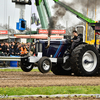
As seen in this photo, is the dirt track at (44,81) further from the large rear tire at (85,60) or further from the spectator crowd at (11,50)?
the spectator crowd at (11,50)

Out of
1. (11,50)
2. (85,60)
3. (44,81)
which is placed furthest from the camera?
(11,50)

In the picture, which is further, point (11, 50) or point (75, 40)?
point (11, 50)

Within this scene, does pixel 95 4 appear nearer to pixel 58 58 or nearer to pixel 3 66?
pixel 58 58

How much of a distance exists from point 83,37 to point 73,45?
0.84 meters

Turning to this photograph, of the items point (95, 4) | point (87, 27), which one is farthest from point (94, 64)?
point (95, 4)

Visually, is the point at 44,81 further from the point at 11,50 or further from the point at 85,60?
the point at 11,50

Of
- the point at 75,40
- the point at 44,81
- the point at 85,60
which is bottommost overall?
the point at 44,81

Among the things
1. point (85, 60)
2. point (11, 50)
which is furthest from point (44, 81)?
point (11, 50)

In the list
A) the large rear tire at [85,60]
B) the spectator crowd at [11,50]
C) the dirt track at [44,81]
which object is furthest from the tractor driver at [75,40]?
the spectator crowd at [11,50]

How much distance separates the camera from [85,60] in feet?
40.5

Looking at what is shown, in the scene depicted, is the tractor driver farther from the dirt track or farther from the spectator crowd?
the spectator crowd

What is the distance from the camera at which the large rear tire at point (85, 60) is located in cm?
1196

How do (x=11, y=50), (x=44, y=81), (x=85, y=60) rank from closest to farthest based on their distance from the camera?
(x=44, y=81), (x=85, y=60), (x=11, y=50)

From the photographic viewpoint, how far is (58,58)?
1245 cm
